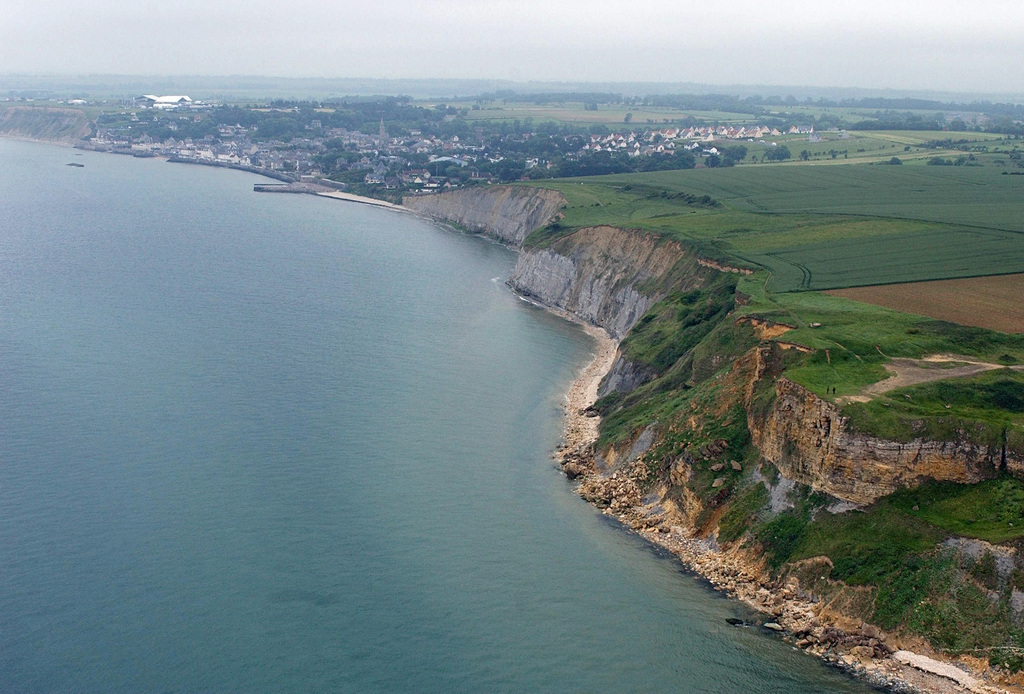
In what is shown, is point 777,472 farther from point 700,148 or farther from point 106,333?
point 700,148

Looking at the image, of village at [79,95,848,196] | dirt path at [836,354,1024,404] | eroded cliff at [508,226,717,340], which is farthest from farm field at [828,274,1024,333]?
village at [79,95,848,196]

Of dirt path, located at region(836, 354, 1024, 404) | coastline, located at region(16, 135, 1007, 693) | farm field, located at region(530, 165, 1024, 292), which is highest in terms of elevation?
farm field, located at region(530, 165, 1024, 292)

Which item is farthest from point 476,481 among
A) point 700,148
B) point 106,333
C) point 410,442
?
point 700,148

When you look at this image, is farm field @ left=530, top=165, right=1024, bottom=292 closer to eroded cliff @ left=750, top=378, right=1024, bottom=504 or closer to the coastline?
→ the coastline

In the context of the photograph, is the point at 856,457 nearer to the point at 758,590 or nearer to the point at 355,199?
the point at 758,590

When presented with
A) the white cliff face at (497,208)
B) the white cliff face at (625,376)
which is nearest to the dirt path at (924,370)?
the white cliff face at (625,376)

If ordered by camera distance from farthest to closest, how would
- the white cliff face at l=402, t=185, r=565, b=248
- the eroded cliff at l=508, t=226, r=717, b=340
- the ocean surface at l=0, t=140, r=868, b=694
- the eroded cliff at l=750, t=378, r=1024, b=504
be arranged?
the white cliff face at l=402, t=185, r=565, b=248 < the eroded cliff at l=508, t=226, r=717, b=340 < the eroded cliff at l=750, t=378, r=1024, b=504 < the ocean surface at l=0, t=140, r=868, b=694

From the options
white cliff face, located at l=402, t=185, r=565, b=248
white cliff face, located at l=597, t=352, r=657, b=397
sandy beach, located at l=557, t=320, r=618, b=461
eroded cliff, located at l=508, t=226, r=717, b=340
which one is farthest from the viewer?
white cliff face, located at l=402, t=185, r=565, b=248
